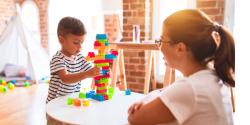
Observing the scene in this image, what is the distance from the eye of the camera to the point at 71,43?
57.8 inches

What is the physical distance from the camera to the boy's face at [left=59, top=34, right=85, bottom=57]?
1.46m

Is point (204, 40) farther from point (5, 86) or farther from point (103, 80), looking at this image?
A: point (5, 86)

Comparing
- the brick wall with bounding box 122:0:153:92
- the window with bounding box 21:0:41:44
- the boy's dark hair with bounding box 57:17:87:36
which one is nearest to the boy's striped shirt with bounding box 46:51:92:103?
the boy's dark hair with bounding box 57:17:87:36

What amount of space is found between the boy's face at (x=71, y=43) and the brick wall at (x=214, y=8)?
5.47 feet

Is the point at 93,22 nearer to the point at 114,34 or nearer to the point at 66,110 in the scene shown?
the point at 114,34

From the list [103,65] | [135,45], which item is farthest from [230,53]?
[135,45]

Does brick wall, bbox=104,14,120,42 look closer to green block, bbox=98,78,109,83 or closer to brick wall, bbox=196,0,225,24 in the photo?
brick wall, bbox=196,0,225,24

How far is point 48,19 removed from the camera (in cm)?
566

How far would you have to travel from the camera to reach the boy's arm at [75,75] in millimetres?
1269

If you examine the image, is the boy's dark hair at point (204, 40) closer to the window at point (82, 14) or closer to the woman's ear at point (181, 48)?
the woman's ear at point (181, 48)

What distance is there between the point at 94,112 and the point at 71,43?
1.82 ft

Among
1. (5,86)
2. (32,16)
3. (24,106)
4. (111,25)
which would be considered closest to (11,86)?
(5,86)

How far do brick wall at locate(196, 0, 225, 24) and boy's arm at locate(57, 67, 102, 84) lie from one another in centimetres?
180
